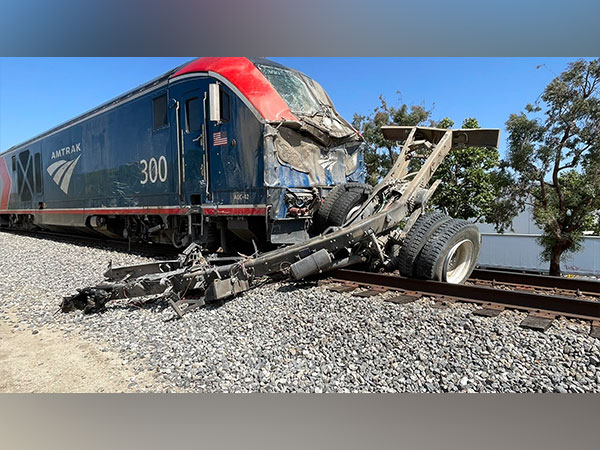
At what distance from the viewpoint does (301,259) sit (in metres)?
5.07

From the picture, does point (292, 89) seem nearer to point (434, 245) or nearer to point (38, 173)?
point (434, 245)

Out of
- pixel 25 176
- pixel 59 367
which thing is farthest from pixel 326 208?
pixel 25 176

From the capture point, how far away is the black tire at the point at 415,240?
5.24 m

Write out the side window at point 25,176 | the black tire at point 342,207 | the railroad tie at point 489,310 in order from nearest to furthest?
1. the railroad tie at point 489,310
2. the black tire at point 342,207
3. the side window at point 25,176

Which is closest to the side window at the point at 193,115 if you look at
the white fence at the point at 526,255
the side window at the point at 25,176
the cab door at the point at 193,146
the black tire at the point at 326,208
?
the cab door at the point at 193,146

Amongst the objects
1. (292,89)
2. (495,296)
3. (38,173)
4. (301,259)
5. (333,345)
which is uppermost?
(292,89)

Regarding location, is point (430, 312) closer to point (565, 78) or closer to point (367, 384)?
point (367, 384)

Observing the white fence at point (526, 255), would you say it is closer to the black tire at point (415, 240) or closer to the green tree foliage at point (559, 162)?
the green tree foliage at point (559, 162)

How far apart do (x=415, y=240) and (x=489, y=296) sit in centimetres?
111

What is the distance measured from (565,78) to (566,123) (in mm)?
1200

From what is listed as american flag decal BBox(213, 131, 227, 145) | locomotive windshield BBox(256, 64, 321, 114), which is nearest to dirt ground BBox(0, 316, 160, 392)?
american flag decal BBox(213, 131, 227, 145)

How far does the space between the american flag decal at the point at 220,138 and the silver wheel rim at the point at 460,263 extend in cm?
402

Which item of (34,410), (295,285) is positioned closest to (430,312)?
(295,285)

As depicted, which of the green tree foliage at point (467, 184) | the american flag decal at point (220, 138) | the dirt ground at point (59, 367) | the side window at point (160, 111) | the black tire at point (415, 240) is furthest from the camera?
the green tree foliage at point (467, 184)
